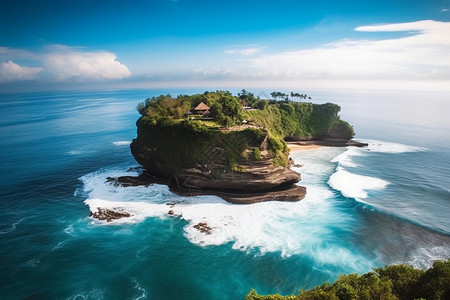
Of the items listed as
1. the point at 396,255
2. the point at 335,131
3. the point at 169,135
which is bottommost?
the point at 396,255

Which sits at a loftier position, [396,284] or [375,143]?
[396,284]

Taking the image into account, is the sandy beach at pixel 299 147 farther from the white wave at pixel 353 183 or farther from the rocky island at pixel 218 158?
the rocky island at pixel 218 158

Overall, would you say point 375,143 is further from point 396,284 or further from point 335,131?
point 396,284

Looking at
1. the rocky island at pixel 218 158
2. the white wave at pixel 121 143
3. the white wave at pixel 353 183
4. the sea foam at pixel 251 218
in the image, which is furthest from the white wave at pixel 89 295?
the white wave at pixel 121 143

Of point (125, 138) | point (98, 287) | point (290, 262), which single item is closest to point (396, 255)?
point (290, 262)

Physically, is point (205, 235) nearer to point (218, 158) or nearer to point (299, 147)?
point (218, 158)

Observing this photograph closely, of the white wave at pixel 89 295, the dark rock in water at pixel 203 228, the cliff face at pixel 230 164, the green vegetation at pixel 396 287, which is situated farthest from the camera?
the cliff face at pixel 230 164
